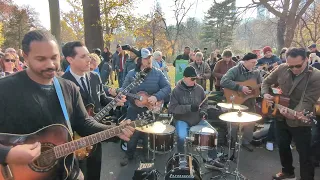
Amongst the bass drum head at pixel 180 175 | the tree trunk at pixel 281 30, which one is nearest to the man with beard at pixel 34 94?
the bass drum head at pixel 180 175

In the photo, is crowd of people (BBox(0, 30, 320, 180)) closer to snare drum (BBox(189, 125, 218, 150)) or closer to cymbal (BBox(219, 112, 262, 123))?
cymbal (BBox(219, 112, 262, 123))

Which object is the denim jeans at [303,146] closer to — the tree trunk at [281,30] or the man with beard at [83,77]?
the man with beard at [83,77]

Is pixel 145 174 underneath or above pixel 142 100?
underneath

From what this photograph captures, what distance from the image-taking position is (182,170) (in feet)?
13.1

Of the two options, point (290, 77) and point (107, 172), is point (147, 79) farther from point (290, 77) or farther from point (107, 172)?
point (290, 77)

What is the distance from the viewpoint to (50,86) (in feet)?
7.55

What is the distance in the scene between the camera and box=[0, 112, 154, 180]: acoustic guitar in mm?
2082

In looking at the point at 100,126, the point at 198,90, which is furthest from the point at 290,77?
the point at 100,126

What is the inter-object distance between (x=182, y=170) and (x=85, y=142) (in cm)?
203

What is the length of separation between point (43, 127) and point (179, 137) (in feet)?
11.4

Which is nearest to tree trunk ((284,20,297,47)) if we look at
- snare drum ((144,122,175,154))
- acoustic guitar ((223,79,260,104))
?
acoustic guitar ((223,79,260,104))

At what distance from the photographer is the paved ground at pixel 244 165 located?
5242 millimetres

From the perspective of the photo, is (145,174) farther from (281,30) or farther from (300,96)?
(281,30)

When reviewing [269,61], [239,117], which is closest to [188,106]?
[239,117]
